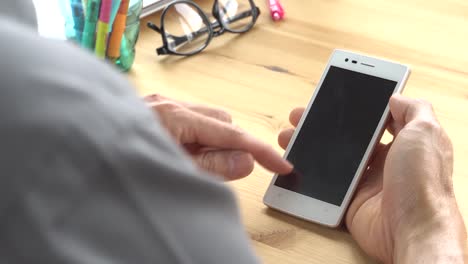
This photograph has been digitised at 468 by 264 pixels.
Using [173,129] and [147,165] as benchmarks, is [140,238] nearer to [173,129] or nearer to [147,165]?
[147,165]

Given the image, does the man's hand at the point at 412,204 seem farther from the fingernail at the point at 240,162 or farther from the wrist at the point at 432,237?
the fingernail at the point at 240,162

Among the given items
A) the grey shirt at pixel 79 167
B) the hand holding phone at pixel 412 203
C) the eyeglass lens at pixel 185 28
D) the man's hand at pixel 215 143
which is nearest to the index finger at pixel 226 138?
the man's hand at pixel 215 143

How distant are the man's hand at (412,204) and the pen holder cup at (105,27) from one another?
0.36 m

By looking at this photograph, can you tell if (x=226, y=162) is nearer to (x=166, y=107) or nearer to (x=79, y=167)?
(x=166, y=107)

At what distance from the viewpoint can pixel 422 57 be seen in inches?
44.3

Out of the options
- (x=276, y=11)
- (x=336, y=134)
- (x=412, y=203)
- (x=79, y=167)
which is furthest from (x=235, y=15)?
(x=79, y=167)

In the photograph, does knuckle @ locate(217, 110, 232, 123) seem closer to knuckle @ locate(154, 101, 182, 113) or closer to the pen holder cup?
knuckle @ locate(154, 101, 182, 113)

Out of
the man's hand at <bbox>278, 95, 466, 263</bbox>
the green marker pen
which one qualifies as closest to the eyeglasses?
the green marker pen

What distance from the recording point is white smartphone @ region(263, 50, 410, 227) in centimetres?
86

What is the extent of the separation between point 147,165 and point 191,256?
0.05m

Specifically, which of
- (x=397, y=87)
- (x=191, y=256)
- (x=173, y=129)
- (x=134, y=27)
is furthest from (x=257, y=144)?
(x=191, y=256)

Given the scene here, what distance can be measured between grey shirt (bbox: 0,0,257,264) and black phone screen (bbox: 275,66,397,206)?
0.54 meters

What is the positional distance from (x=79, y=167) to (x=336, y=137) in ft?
2.02

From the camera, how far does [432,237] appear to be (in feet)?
2.62
